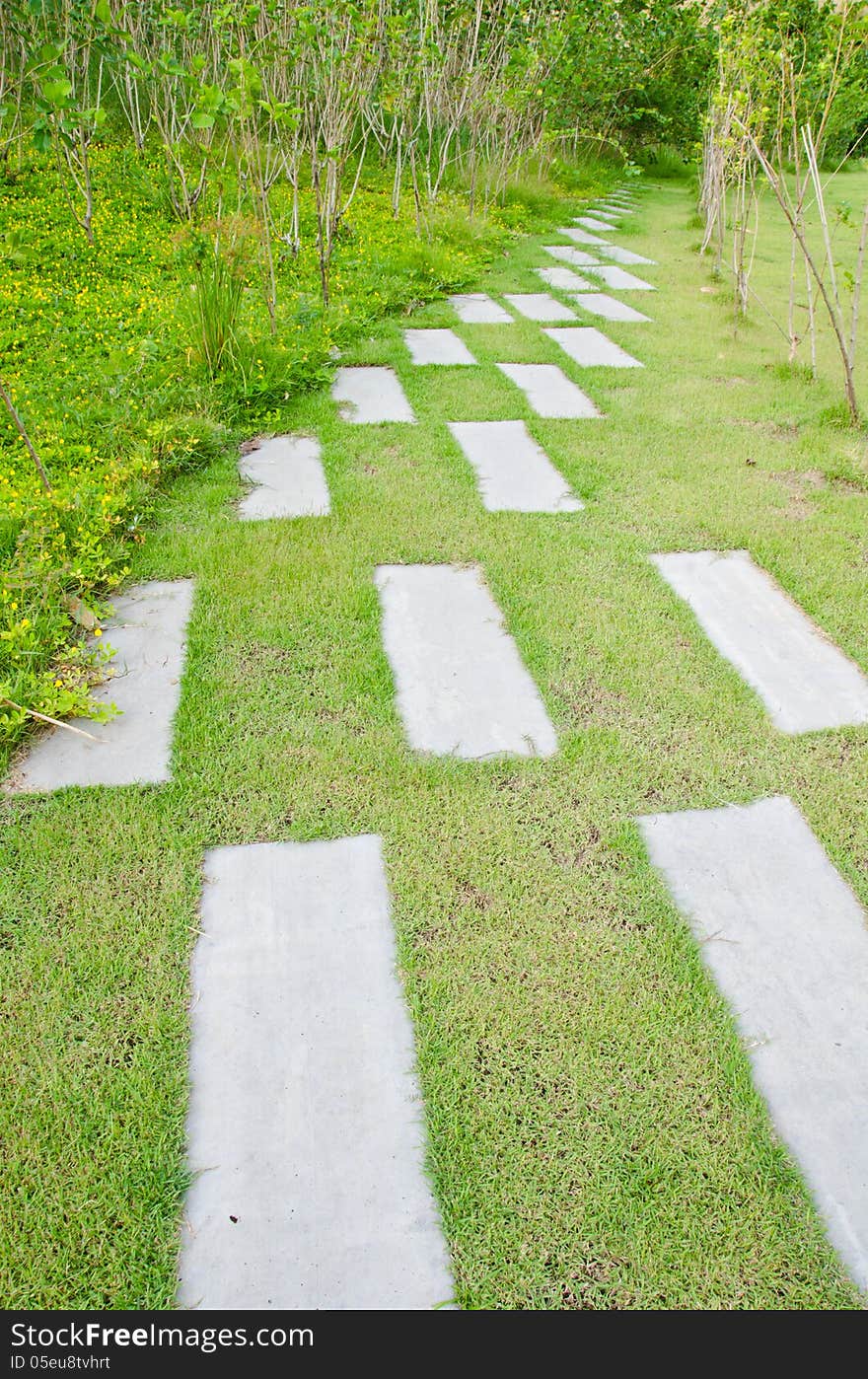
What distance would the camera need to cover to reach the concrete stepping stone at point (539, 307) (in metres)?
4.77

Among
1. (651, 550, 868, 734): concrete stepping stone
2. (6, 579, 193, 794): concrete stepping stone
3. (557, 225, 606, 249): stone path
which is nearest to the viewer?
(6, 579, 193, 794): concrete stepping stone

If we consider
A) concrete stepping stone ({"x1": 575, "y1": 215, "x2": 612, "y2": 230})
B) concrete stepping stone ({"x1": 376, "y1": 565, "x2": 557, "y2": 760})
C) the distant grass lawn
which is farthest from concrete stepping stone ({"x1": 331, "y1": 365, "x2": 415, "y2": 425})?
concrete stepping stone ({"x1": 575, "y1": 215, "x2": 612, "y2": 230})

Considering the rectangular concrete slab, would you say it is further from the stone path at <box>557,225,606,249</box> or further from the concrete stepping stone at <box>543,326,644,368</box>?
the concrete stepping stone at <box>543,326,644,368</box>

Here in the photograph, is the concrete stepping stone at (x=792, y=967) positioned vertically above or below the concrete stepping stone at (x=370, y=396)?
below

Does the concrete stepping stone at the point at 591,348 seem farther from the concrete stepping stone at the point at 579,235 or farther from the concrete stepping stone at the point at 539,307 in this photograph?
the concrete stepping stone at the point at 579,235

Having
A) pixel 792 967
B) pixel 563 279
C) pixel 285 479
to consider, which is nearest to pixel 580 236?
pixel 563 279

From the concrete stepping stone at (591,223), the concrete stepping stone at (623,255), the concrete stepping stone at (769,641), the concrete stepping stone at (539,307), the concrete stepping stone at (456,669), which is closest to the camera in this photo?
the concrete stepping stone at (456,669)

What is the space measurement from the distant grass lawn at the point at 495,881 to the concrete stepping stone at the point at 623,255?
3826 mm

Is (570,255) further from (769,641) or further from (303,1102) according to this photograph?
(303,1102)

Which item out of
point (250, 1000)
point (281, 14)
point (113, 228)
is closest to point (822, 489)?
point (250, 1000)

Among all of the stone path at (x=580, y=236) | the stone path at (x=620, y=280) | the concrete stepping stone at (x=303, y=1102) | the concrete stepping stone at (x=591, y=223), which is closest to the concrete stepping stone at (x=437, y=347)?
the stone path at (x=620, y=280)

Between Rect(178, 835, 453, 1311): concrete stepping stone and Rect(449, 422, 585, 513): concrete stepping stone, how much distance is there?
1592 mm

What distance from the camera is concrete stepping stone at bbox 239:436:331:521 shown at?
2736 millimetres
